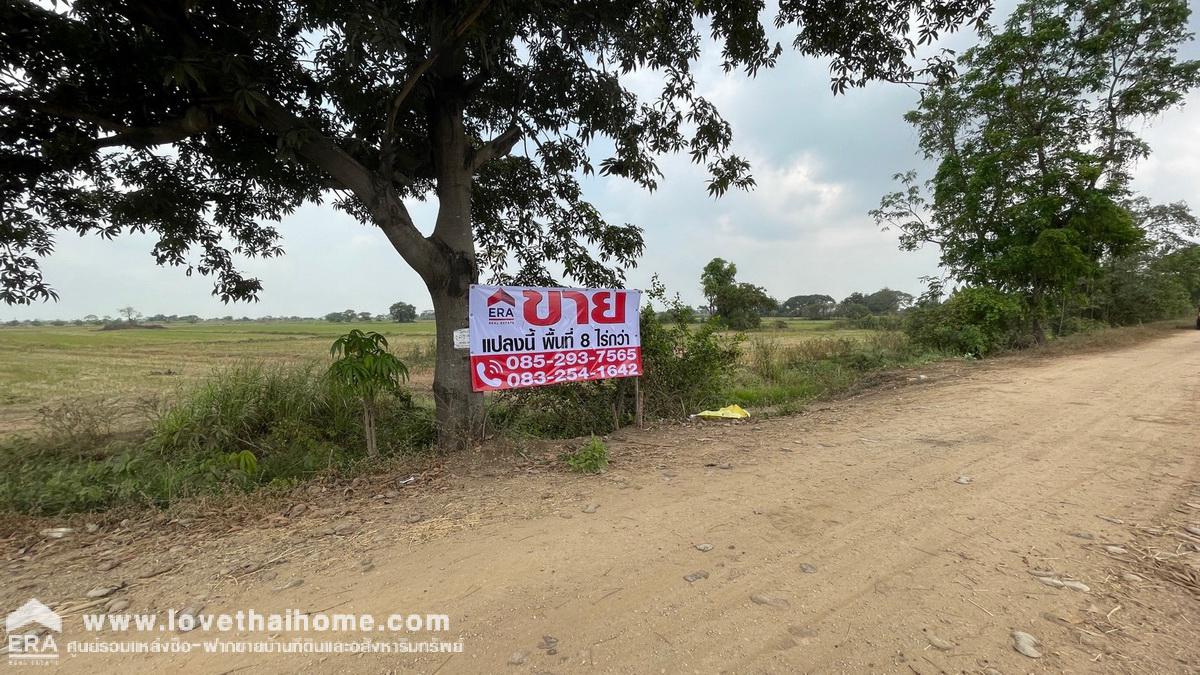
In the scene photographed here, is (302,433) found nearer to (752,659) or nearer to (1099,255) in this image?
(752,659)

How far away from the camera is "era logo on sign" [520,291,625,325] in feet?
17.1

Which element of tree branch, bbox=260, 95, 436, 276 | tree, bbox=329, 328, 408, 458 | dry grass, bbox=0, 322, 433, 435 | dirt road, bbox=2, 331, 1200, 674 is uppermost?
tree branch, bbox=260, 95, 436, 276

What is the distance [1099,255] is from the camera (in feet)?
46.2

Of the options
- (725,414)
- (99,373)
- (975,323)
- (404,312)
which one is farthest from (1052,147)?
(404,312)

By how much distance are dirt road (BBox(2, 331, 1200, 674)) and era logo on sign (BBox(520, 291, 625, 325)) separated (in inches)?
62.3

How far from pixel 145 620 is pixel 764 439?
5199 millimetres

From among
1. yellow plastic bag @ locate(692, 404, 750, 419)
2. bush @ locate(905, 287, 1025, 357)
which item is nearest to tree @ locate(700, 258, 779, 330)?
bush @ locate(905, 287, 1025, 357)

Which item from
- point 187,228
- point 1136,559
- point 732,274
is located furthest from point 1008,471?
point 732,274

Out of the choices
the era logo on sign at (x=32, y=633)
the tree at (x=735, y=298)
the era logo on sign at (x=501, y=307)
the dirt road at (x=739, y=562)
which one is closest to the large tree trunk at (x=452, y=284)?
the era logo on sign at (x=501, y=307)

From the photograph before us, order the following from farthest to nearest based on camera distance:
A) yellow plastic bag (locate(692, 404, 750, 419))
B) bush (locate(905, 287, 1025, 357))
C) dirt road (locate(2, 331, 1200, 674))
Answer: bush (locate(905, 287, 1025, 357)) < yellow plastic bag (locate(692, 404, 750, 419)) < dirt road (locate(2, 331, 1200, 674))

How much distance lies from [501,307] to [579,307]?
3.22ft

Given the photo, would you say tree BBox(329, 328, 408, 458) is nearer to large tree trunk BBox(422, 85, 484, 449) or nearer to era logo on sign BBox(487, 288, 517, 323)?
large tree trunk BBox(422, 85, 484, 449)

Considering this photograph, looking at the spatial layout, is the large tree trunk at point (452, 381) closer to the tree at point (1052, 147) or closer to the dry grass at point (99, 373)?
the dry grass at point (99, 373)

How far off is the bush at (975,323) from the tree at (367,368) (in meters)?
14.9
